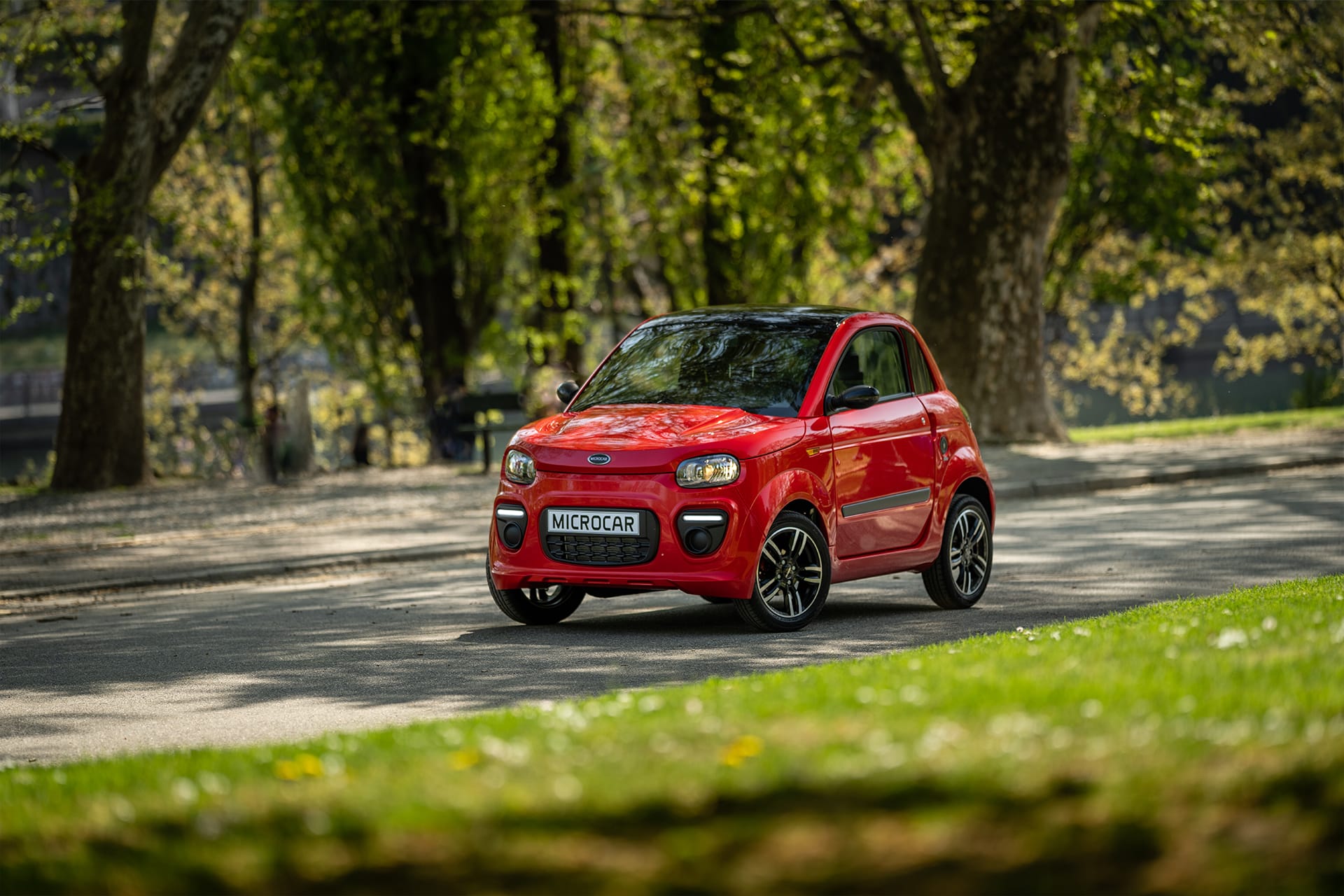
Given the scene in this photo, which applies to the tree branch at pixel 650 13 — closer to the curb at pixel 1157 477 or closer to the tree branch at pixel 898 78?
the tree branch at pixel 898 78

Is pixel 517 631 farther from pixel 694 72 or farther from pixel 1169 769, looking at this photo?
pixel 694 72

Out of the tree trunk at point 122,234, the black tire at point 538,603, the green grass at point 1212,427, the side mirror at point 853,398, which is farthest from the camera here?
the green grass at point 1212,427

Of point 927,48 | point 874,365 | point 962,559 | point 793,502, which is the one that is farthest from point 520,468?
point 927,48

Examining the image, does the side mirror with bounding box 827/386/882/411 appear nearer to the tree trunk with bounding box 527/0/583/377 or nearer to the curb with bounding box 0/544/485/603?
the curb with bounding box 0/544/485/603

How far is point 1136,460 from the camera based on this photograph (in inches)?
947

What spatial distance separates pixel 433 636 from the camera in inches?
426

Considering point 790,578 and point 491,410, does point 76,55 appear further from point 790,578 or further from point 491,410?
point 790,578

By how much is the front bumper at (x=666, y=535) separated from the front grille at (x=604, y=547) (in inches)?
0.7

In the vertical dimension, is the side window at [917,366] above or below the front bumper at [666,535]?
above

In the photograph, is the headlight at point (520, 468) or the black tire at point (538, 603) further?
the black tire at point (538, 603)

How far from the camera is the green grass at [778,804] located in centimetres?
374

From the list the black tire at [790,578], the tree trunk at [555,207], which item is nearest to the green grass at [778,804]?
the black tire at [790,578]

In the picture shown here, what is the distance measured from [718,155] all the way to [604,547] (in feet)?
64.7

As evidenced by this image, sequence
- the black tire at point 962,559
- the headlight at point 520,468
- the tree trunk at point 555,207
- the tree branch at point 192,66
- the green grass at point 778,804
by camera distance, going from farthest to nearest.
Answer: the tree trunk at point 555,207 → the tree branch at point 192,66 → the black tire at point 962,559 → the headlight at point 520,468 → the green grass at point 778,804
